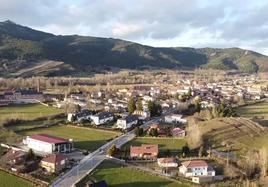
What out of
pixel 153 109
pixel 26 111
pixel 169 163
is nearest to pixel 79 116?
pixel 26 111

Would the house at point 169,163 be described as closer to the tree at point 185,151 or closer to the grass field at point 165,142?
the tree at point 185,151

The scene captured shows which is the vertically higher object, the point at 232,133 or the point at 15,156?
the point at 232,133

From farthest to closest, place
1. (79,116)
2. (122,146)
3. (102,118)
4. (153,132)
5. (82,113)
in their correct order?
1. (82,113)
2. (79,116)
3. (102,118)
4. (153,132)
5. (122,146)

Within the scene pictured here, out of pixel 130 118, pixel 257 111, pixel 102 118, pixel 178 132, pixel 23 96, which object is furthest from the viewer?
pixel 23 96

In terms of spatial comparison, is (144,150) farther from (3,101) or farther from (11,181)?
(3,101)

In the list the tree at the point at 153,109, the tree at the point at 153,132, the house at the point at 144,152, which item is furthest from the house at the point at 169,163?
the tree at the point at 153,109

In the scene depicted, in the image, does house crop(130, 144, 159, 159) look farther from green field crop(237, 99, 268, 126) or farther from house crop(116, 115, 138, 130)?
green field crop(237, 99, 268, 126)

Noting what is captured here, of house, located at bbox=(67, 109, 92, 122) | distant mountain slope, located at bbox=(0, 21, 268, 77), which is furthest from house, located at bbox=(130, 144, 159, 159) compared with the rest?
distant mountain slope, located at bbox=(0, 21, 268, 77)
